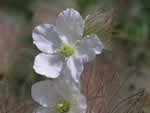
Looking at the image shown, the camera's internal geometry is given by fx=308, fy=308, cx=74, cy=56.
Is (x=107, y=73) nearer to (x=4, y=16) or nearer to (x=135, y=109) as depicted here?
(x=135, y=109)

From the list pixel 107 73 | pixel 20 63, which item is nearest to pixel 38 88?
pixel 107 73

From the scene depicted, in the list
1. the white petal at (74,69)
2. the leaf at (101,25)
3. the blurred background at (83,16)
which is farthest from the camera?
the blurred background at (83,16)

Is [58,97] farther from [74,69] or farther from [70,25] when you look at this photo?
[70,25]

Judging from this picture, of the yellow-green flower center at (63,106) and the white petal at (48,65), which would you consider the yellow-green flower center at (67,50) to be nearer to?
the white petal at (48,65)

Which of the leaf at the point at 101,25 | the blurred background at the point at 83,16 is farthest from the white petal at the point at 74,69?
the blurred background at the point at 83,16

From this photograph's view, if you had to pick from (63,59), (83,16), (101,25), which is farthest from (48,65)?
(83,16)
